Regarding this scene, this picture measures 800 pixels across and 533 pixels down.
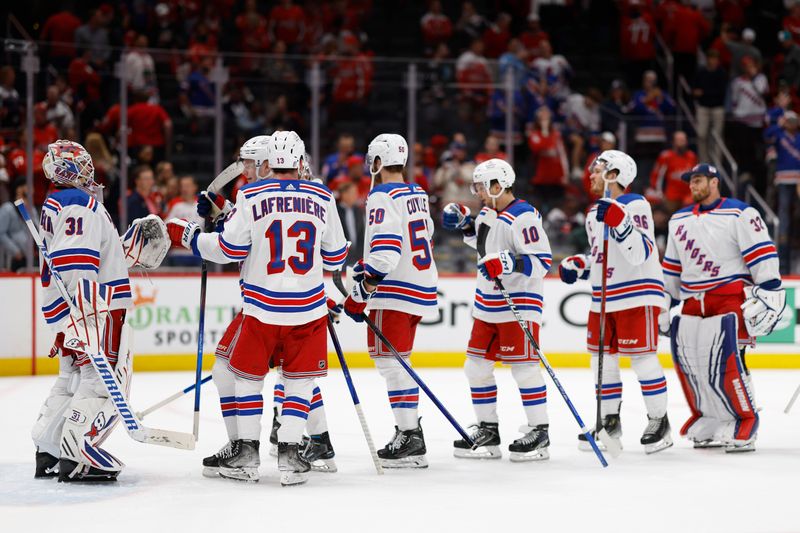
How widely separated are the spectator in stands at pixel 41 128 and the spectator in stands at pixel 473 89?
346 cm

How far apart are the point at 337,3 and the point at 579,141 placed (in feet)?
11.9

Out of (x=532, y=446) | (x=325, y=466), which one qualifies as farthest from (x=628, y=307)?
(x=325, y=466)

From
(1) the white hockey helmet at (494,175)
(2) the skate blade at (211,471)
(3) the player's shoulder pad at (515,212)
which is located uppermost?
(1) the white hockey helmet at (494,175)

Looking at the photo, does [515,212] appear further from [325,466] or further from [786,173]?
[786,173]

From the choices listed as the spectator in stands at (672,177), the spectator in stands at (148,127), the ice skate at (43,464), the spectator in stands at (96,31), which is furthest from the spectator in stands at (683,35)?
the ice skate at (43,464)

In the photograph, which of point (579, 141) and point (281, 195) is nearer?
point (281, 195)

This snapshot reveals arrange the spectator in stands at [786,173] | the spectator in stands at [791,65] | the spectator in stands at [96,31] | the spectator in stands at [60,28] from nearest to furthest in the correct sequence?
1. the spectator in stands at [786,173]
2. the spectator in stands at [60,28]
3. the spectator in stands at [96,31]
4. the spectator in stands at [791,65]

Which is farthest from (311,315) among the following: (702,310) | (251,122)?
(251,122)

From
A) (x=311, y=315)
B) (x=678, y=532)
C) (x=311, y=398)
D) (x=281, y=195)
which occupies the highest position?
(x=281, y=195)

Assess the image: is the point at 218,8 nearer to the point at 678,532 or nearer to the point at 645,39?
the point at 645,39

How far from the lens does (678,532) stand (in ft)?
13.6

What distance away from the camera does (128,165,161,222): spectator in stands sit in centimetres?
927

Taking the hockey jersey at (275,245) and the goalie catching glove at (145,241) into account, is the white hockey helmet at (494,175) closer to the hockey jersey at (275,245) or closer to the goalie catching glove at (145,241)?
the hockey jersey at (275,245)

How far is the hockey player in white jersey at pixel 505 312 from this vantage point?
5.52 m
